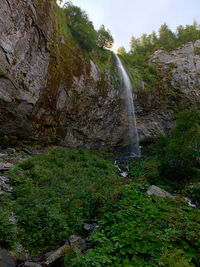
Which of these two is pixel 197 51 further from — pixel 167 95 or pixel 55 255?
pixel 55 255

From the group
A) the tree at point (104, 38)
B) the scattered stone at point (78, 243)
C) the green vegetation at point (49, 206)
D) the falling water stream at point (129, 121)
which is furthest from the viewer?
the tree at point (104, 38)

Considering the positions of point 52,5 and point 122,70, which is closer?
point 52,5

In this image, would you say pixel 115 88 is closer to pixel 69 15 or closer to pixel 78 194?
pixel 69 15

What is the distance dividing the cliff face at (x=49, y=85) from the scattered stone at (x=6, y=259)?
28.1 feet

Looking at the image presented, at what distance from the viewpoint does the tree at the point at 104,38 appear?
22375mm

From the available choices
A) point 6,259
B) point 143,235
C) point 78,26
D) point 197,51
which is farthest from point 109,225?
point 197,51

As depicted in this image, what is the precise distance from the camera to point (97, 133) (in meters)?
18.9

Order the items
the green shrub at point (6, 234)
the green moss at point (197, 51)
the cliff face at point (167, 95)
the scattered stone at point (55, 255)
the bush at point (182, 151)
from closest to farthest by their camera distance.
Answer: the scattered stone at point (55, 255), the green shrub at point (6, 234), the bush at point (182, 151), the cliff face at point (167, 95), the green moss at point (197, 51)

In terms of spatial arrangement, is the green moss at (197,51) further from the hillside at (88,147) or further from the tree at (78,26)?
the tree at (78,26)

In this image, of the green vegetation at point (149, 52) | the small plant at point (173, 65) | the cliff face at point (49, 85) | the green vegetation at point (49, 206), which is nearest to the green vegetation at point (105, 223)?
the green vegetation at point (49, 206)

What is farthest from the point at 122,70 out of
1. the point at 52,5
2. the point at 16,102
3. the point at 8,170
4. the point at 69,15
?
the point at 8,170

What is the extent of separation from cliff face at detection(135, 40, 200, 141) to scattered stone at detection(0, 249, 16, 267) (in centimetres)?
2129

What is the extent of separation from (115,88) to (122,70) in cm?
469

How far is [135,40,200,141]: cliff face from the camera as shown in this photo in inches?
923
